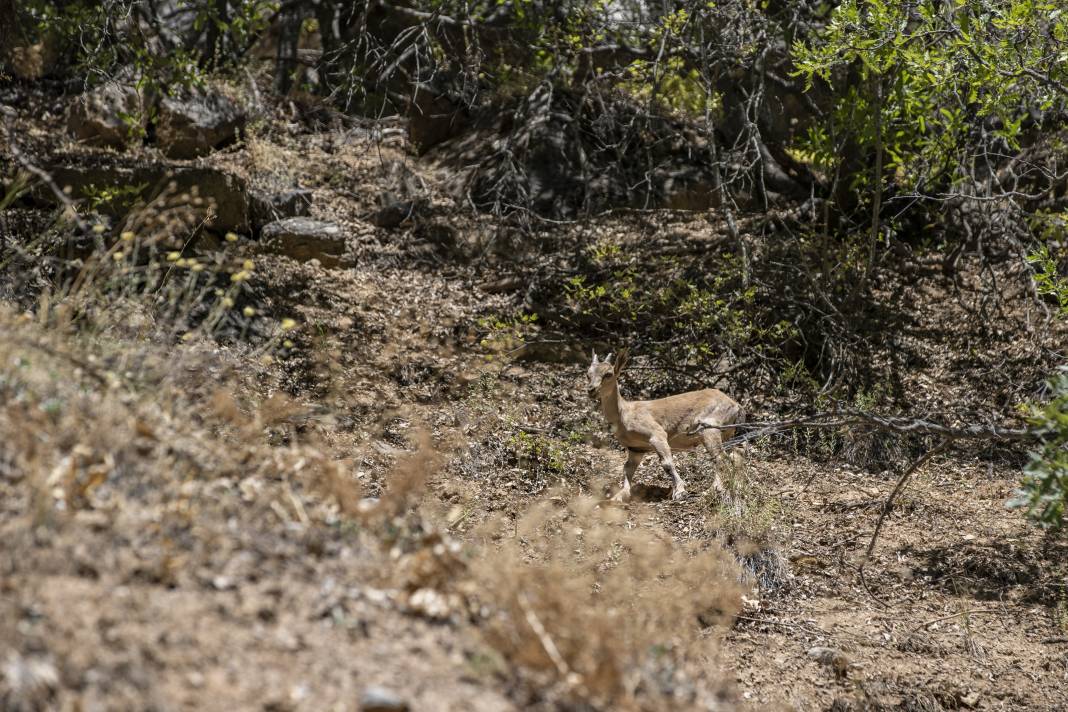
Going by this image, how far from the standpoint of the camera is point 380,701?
11.0 feet

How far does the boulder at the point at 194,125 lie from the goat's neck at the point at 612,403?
21.6 feet

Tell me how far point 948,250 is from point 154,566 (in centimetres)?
1164

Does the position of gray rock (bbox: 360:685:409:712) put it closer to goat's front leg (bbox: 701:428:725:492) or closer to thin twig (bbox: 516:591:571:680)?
thin twig (bbox: 516:591:571:680)

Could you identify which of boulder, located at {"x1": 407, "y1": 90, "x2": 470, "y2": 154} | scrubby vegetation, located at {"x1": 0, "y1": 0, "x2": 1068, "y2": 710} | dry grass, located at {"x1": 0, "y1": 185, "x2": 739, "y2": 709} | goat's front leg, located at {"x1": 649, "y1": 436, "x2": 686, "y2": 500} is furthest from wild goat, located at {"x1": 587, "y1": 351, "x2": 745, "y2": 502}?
boulder, located at {"x1": 407, "y1": 90, "x2": 470, "y2": 154}

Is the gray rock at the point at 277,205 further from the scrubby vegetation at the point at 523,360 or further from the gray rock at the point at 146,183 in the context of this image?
the gray rock at the point at 146,183

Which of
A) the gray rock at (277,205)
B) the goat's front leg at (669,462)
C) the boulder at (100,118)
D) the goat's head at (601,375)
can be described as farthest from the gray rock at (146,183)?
the goat's front leg at (669,462)

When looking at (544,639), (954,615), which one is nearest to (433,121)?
(954,615)

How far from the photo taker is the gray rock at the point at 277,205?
11.7m

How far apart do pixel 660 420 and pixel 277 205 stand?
554cm

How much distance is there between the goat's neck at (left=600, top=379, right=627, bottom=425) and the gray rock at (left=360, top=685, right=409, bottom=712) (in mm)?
6039

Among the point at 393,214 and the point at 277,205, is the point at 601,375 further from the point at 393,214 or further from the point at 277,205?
the point at 277,205

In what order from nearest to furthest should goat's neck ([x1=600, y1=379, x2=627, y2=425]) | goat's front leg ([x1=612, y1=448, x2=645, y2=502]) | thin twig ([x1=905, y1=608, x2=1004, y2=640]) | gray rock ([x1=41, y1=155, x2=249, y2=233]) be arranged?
thin twig ([x1=905, y1=608, x2=1004, y2=640])
goat's front leg ([x1=612, y1=448, x2=645, y2=502])
goat's neck ([x1=600, y1=379, x2=627, y2=425])
gray rock ([x1=41, y1=155, x2=249, y2=233])

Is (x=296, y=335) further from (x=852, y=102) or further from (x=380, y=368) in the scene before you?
(x=852, y=102)

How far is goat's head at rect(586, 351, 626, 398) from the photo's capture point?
29.8 feet
